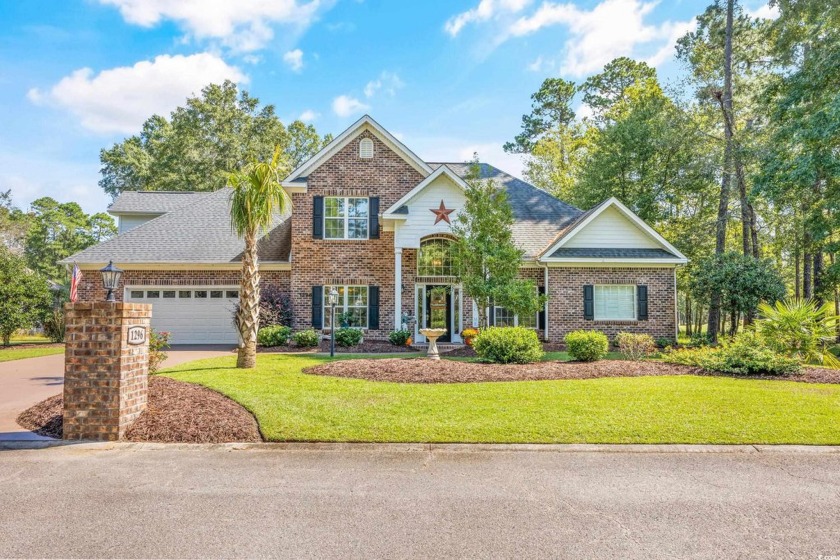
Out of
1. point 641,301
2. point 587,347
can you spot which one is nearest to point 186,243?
point 587,347

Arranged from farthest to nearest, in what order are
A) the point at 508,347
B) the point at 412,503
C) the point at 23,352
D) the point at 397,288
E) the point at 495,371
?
the point at 397,288, the point at 23,352, the point at 508,347, the point at 495,371, the point at 412,503

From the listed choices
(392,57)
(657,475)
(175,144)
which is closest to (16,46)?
(392,57)

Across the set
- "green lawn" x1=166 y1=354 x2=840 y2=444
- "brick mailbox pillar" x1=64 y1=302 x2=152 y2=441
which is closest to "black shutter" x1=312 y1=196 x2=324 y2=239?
"green lawn" x1=166 y1=354 x2=840 y2=444

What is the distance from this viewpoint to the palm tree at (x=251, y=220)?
10875 mm

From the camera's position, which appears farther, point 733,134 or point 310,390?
point 733,134

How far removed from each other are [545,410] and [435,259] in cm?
1076

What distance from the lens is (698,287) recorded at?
1733 centimetres

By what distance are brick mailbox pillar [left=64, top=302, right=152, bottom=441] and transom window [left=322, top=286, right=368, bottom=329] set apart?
11.0m

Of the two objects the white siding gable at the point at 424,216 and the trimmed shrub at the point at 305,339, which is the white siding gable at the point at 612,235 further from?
the trimmed shrub at the point at 305,339

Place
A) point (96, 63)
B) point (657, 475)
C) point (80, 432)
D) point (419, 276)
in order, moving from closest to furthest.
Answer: point (657, 475), point (80, 432), point (96, 63), point (419, 276)

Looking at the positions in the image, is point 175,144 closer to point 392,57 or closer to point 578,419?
point 392,57

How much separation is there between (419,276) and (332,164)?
523 cm

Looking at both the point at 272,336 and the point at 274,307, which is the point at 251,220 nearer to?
the point at 272,336

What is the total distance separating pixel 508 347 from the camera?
11367 mm
